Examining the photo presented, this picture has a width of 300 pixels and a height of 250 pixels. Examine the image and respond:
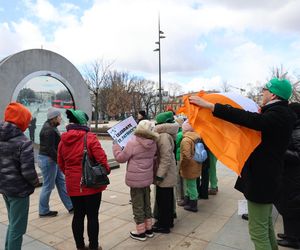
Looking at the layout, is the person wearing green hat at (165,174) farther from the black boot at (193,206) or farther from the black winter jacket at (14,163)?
the black winter jacket at (14,163)

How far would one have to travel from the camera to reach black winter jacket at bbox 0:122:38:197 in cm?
307

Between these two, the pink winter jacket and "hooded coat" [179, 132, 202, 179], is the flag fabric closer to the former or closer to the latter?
the pink winter jacket

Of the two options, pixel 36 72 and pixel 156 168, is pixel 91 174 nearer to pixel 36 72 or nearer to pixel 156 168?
pixel 156 168

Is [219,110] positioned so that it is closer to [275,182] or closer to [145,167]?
[275,182]

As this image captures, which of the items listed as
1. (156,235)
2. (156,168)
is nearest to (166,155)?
(156,168)

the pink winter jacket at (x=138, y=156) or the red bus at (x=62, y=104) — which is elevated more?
the red bus at (x=62, y=104)

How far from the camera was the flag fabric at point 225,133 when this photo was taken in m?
2.54

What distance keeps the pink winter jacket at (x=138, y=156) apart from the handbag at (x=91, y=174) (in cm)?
52

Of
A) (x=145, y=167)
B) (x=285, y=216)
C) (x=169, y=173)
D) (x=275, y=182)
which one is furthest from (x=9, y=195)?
(x=285, y=216)

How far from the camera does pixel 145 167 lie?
4.02 meters

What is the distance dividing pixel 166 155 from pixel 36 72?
542cm

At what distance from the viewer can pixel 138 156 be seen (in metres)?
3.97

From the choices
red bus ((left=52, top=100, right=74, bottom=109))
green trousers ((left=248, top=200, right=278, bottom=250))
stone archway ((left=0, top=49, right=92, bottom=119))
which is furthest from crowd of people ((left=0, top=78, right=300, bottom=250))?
red bus ((left=52, top=100, right=74, bottom=109))

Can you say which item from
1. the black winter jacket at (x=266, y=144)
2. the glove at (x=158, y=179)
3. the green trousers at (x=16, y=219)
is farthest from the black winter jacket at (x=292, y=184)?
the green trousers at (x=16, y=219)
